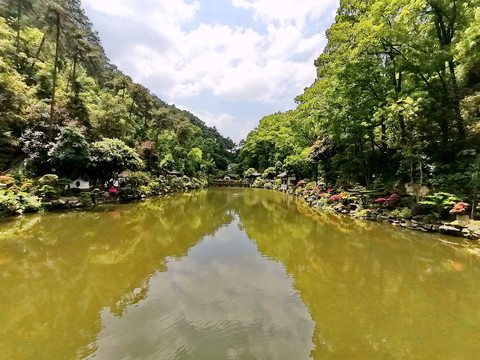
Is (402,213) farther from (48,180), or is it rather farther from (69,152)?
(48,180)

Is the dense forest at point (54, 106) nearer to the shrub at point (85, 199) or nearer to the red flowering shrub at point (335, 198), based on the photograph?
the shrub at point (85, 199)

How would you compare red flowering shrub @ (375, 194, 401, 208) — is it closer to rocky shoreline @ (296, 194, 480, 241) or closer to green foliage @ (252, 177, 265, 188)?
rocky shoreline @ (296, 194, 480, 241)

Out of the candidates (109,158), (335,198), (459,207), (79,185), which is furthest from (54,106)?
(459,207)

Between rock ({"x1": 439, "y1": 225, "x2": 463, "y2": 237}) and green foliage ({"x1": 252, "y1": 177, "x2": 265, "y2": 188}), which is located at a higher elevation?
green foliage ({"x1": 252, "y1": 177, "x2": 265, "y2": 188})

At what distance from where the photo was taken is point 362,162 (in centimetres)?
1523

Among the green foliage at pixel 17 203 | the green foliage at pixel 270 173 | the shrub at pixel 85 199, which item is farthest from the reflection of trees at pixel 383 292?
the green foliage at pixel 270 173

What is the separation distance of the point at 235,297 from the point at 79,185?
15648 mm

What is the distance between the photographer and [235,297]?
3.95m

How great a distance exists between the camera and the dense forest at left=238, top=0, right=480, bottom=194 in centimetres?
950

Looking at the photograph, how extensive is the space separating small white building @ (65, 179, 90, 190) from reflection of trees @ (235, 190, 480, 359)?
12968 millimetres

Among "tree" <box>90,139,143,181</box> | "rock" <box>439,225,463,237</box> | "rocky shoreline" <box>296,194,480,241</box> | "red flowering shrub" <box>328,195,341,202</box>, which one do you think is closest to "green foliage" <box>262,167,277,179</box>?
"red flowering shrub" <box>328,195,341,202</box>

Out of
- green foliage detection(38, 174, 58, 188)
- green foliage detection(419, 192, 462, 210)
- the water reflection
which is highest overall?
green foliage detection(38, 174, 58, 188)

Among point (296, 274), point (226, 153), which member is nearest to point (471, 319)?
point (296, 274)

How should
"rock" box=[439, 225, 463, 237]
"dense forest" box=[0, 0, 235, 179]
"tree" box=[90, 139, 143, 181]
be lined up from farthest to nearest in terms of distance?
1. "tree" box=[90, 139, 143, 181]
2. "dense forest" box=[0, 0, 235, 179]
3. "rock" box=[439, 225, 463, 237]
